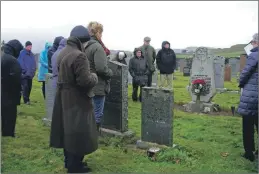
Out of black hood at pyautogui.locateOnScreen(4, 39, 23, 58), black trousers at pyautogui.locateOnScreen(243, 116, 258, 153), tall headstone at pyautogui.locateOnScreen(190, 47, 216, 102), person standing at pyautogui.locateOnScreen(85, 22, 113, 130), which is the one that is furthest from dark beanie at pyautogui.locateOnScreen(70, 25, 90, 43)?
tall headstone at pyautogui.locateOnScreen(190, 47, 216, 102)

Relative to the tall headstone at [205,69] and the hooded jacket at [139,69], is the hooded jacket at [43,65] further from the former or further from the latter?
the tall headstone at [205,69]

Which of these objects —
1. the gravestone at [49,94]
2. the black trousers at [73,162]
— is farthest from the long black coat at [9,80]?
the black trousers at [73,162]

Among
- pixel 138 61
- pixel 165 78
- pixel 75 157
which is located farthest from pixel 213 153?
pixel 165 78

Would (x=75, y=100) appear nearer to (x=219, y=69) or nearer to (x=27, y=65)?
(x=27, y=65)

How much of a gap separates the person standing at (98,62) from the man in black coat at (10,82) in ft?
5.21

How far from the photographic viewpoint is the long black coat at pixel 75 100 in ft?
14.5

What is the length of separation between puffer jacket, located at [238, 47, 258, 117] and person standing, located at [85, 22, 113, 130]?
91.3 inches

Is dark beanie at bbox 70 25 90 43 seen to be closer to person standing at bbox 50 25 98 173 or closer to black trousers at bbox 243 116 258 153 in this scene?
person standing at bbox 50 25 98 173

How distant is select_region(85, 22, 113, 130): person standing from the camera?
5.77 meters

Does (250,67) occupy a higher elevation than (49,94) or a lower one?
higher

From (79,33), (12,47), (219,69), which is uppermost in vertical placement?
(79,33)

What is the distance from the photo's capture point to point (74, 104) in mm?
4461

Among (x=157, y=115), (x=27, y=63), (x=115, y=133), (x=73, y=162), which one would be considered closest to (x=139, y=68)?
(x=27, y=63)

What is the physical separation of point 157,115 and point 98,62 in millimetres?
1536
